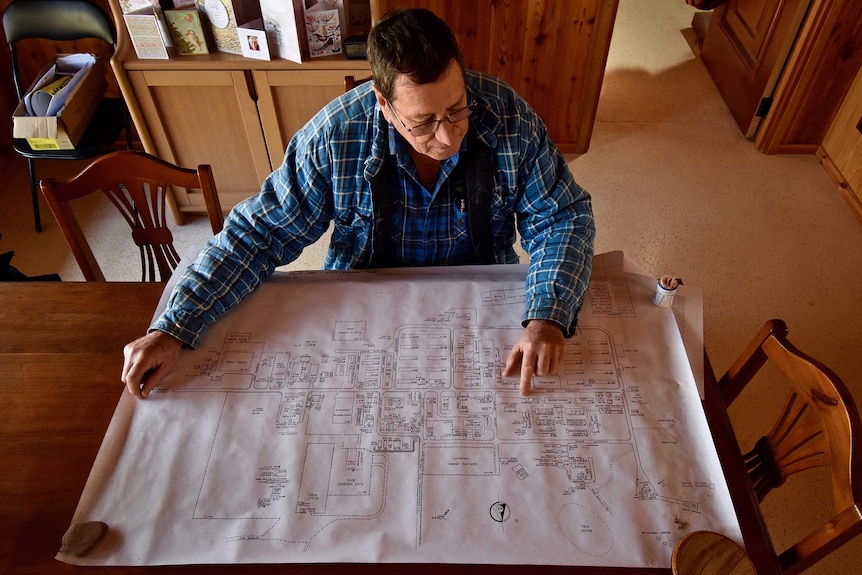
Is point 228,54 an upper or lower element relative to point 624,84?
upper

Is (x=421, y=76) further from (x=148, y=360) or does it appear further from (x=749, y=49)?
(x=749, y=49)

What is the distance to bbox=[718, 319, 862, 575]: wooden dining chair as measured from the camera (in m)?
0.83

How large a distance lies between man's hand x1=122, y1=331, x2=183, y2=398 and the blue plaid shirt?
0.03 m

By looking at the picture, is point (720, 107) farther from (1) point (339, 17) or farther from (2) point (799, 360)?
(2) point (799, 360)

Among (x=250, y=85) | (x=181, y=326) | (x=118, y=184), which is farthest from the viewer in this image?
(x=250, y=85)

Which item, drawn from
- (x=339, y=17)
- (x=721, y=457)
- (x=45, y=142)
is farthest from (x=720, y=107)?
(x=45, y=142)

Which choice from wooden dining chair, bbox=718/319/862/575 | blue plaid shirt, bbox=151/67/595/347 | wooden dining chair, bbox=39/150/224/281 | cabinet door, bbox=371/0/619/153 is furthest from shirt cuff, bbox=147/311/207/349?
cabinet door, bbox=371/0/619/153

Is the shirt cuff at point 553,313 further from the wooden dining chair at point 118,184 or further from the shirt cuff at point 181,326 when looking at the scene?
the wooden dining chair at point 118,184

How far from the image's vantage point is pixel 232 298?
3.74 feet

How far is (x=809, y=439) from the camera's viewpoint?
0.97m

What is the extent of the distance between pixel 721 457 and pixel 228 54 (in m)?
2.00

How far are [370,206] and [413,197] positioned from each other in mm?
94

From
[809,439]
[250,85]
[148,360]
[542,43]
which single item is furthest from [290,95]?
[809,439]

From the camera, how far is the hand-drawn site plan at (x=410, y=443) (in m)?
0.85
